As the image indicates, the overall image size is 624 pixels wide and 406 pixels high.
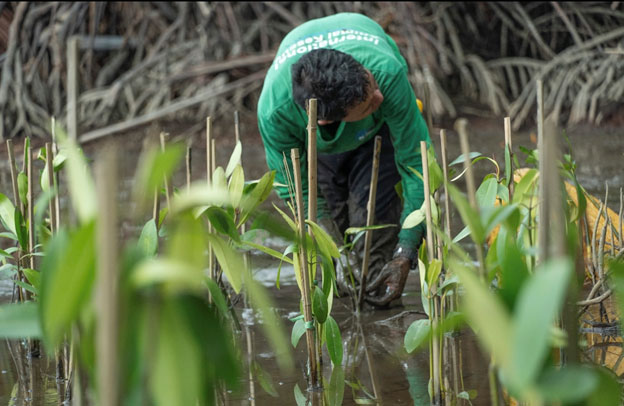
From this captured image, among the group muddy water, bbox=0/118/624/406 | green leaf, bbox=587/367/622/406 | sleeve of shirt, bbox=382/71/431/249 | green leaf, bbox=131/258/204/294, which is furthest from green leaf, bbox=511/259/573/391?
sleeve of shirt, bbox=382/71/431/249

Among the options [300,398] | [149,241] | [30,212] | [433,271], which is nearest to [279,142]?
[30,212]

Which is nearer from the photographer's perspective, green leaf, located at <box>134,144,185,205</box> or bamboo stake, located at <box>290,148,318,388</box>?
green leaf, located at <box>134,144,185,205</box>

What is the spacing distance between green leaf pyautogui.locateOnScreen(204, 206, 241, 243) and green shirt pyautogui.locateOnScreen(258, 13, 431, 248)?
3.12 ft

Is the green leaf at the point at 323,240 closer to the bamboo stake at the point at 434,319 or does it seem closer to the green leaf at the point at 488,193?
the bamboo stake at the point at 434,319

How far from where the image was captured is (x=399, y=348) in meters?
2.43

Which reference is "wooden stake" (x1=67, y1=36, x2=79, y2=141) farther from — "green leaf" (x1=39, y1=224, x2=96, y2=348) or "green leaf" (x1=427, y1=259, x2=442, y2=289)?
"green leaf" (x1=427, y1=259, x2=442, y2=289)

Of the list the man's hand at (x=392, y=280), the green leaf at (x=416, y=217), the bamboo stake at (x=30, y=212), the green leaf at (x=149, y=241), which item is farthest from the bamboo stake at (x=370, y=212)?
the green leaf at (x=149, y=241)

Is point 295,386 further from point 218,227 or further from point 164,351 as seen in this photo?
point 164,351

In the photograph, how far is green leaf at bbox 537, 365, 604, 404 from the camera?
884 mm

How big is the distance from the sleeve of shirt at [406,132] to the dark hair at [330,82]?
7.3 inches

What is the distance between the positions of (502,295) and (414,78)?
6.06 meters

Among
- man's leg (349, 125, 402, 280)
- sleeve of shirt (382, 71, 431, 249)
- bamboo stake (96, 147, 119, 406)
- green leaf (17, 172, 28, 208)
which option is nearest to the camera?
bamboo stake (96, 147, 119, 406)

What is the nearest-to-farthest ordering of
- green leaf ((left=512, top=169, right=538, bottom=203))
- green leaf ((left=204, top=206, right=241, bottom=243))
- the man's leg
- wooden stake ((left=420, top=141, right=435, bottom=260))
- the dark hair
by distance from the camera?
green leaf ((left=512, top=169, right=538, bottom=203)) < green leaf ((left=204, top=206, right=241, bottom=243)) < wooden stake ((left=420, top=141, right=435, bottom=260)) < the dark hair < the man's leg

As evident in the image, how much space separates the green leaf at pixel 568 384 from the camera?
884 mm
